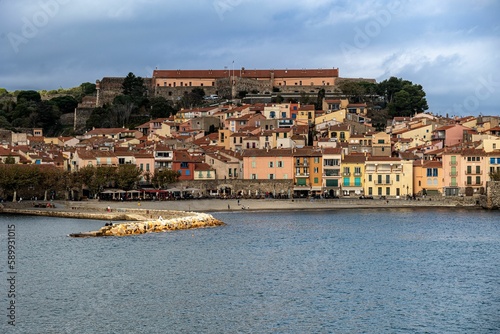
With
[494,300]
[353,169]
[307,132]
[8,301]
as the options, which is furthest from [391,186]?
[8,301]

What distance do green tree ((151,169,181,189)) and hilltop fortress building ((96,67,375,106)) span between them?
3949 centimetres

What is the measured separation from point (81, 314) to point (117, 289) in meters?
3.94

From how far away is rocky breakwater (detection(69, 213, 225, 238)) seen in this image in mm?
44625

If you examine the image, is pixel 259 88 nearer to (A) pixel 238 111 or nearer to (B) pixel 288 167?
(A) pixel 238 111

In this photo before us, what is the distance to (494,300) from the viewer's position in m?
28.4

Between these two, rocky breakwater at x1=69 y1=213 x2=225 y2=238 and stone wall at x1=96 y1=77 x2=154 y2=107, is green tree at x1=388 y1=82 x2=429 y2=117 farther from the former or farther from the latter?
rocky breakwater at x1=69 y1=213 x2=225 y2=238

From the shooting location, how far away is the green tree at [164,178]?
211ft

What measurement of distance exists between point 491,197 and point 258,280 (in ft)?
115

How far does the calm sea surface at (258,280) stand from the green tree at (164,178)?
15175 millimetres

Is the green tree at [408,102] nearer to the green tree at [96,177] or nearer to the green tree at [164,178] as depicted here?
the green tree at [164,178]

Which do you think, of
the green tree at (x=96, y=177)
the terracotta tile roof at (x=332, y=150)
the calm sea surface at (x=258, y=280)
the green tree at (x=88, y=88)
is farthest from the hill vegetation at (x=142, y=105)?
the calm sea surface at (x=258, y=280)

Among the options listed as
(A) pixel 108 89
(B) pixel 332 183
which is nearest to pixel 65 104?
(A) pixel 108 89

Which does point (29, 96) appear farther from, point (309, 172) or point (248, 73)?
point (309, 172)

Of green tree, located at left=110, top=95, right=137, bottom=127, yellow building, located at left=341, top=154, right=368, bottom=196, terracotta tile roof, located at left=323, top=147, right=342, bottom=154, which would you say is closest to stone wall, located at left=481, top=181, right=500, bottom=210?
yellow building, located at left=341, top=154, right=368, bottom=196
